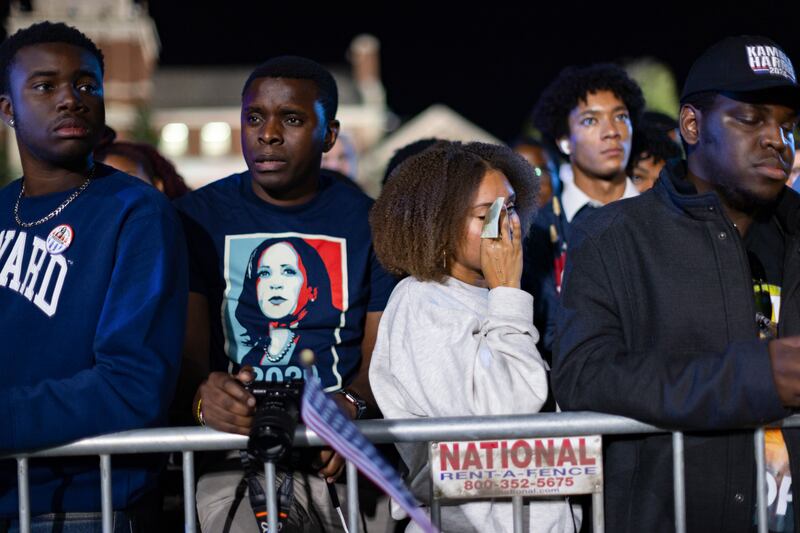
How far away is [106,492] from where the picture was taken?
8.96 ft

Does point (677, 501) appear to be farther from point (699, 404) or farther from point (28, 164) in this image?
point (28, 164)

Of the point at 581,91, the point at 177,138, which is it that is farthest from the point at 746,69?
the point at 177,138

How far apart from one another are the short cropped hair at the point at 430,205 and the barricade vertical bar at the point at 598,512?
0.89m

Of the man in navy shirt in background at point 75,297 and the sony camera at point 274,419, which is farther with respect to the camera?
the man in navy shirt in background at point 75,297

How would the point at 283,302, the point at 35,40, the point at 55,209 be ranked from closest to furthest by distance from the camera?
the point at 55,209, the point at 35,40, the point at 283,302

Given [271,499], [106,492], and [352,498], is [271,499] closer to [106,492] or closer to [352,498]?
[352,498]

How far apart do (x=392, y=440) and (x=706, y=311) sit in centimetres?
100

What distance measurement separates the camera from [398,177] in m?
3.48

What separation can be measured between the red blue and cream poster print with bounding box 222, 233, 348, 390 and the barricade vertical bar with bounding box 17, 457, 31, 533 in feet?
2.93

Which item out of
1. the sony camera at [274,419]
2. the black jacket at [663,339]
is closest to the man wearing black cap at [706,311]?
the black jacket at [663,339]

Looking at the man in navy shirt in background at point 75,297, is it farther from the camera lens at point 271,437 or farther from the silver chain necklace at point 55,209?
the camera lens at point 271,437

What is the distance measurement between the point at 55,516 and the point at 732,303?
6.94 feet

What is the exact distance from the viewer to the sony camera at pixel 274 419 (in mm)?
2494

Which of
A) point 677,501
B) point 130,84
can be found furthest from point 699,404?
point 130,84
